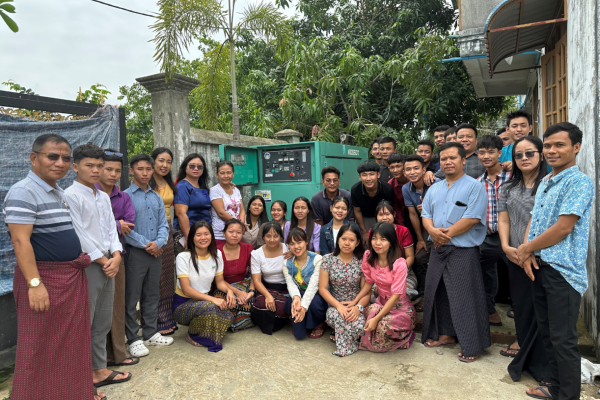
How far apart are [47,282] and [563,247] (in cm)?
300

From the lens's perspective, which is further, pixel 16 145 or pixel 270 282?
pixel 270 282

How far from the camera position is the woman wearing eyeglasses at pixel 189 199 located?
421 cm

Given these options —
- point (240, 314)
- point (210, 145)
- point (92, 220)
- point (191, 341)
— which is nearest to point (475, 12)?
point (210, 145)

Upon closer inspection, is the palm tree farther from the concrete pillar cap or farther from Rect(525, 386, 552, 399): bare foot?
Rect(525, 386, 552, 399): bare foot

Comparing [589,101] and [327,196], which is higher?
[589,101]

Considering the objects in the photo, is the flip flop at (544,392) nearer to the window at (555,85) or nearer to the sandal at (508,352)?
the sandal at (508,352)

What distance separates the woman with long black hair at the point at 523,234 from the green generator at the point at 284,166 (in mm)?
3142

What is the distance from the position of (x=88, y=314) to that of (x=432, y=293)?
2530mm

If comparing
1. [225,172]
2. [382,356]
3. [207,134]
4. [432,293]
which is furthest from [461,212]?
[207,134]

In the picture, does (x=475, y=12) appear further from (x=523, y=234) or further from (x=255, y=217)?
(x=523, y=234)

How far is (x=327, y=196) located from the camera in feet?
15.9

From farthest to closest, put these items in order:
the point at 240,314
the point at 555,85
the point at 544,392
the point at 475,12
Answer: the point at 475,12
the point at 555,85
the point at 240,314
the point at 544,392

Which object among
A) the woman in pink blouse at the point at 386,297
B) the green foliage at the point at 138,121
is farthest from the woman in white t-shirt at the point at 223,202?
the green foliage at the point at 138,121

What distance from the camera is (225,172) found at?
15.2 feet
